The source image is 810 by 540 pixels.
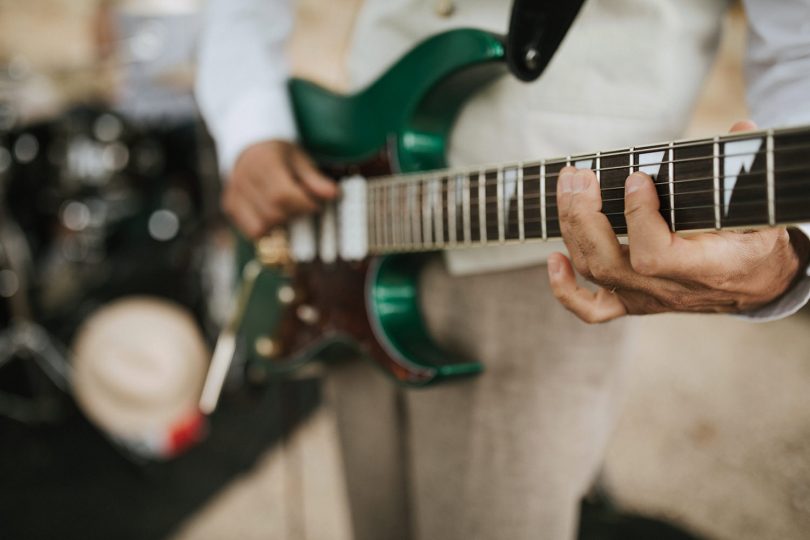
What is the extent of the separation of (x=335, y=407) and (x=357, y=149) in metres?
0.41

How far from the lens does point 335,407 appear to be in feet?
2.97

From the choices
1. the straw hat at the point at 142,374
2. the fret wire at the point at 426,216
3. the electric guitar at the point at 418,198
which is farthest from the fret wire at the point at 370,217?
the straw hat at the point at 142,374

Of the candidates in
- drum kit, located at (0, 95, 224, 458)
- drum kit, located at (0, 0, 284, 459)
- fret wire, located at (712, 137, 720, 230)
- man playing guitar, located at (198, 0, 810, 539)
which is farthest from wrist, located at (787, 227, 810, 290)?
drum kit, located at (0, 95, 224, 458)

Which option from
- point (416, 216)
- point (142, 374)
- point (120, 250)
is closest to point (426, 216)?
point (416, 216)

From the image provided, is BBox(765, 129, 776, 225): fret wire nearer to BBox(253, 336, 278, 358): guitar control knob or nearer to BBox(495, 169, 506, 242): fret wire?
BBox(495, 169, 506, 242): fret wire

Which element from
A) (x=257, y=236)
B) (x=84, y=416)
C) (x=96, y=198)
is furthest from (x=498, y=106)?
(x=96, y=198)

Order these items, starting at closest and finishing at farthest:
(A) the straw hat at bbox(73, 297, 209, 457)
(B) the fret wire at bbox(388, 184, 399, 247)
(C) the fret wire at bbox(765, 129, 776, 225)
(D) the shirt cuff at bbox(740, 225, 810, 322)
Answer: (C) the fret wire at bbox(765, 129, 776, 225), (D) the shirt cuff at bbox(740, 225, 810, 322), (B) the fret wire at bbox(388, 184, 399, 247), (A) the straw hat at bbox(73, 297, 209, 457)

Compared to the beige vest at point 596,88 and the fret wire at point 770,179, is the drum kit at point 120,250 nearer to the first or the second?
the beige vest at point 596,88

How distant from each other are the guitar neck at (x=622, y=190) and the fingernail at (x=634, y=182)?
0.02m

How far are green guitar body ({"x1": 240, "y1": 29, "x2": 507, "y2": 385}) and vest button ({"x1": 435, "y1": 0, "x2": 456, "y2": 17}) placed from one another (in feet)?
0.15

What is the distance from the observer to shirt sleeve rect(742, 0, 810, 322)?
0.48m

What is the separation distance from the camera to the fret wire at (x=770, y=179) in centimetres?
36

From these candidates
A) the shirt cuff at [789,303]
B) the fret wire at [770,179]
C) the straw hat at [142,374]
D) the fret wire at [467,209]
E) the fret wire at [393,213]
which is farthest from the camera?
the straw hat at [142,374]

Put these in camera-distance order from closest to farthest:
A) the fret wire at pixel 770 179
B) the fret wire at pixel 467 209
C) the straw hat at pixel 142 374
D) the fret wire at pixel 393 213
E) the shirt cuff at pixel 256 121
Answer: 1. the fret wire at pixel 770 179
2. the fret wire at pixel 467 209
3. the fret wire at pixel 393 213
4. the shirt cuff at pixel 256 121
5. the straw hat at pixel 142 374
